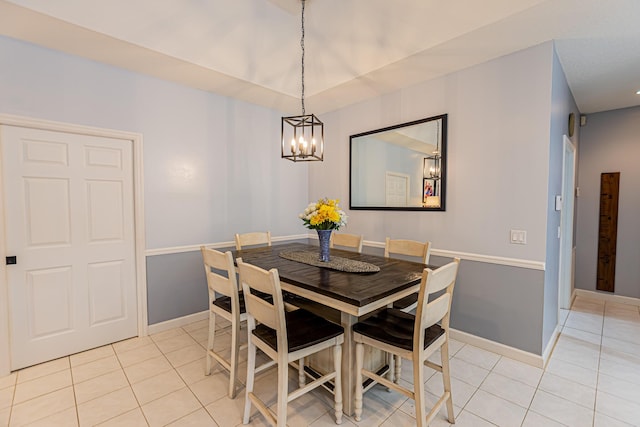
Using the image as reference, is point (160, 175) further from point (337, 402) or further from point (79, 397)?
point (337, 402)

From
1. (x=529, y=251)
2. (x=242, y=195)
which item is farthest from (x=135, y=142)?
(x=529, y=251)

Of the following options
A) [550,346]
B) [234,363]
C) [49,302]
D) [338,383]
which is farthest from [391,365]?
[49,302]

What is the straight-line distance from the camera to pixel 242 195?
363cm

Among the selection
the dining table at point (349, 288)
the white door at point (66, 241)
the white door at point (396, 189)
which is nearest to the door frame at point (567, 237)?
the white door at point (396, 189)

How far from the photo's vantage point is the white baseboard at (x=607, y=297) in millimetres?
3664

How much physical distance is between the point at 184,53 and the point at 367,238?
2.78m

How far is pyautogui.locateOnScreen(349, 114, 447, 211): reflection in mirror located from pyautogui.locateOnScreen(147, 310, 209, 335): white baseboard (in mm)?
2297

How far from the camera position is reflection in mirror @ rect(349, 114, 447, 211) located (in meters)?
2.92

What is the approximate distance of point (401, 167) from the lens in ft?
10.6

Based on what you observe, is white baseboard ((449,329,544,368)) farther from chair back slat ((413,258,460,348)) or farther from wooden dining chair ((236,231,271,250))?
wooden dining chair ((236,231,271,250))

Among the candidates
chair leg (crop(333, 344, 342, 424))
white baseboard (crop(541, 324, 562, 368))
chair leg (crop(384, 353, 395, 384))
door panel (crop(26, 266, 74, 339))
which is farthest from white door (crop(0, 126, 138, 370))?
white baseboard (crop(541, 324, 562, 368))

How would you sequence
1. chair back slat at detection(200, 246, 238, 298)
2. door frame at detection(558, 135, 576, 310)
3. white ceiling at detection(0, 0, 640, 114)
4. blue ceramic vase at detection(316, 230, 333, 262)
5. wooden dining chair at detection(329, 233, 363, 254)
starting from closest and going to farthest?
chair back slat at detection(200, 246, 238, 298) < white ceiling at detection(0, 0, 640, 114) < blue ceramic vase at detection(316, 230, 333, 262) < wooden dining chair at detection(329, 233, 363, 254) < door frame at detection(558, 135, 576, 310)

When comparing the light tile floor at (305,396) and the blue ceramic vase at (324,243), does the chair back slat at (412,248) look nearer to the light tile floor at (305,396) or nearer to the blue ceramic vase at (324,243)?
the blue ceramic vase at (324,243)

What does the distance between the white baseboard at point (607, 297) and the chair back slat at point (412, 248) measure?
318cm
